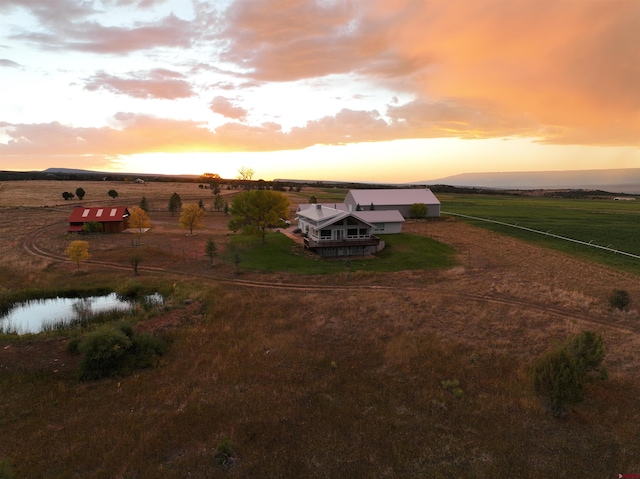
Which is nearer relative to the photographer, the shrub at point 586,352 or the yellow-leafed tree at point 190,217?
the shrub at point 586,352

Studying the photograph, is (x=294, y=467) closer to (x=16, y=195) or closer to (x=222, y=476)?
(x=222, y=476)

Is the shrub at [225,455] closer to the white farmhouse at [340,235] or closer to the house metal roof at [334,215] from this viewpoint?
the white farmhouse at [340,235]

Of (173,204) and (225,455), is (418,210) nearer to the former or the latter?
(173,204)

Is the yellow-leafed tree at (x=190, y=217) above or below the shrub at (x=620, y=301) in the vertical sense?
above

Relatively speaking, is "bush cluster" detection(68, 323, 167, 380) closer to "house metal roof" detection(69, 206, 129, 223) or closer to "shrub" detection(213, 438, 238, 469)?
"shrub" detection(213, 438, 238, 469)

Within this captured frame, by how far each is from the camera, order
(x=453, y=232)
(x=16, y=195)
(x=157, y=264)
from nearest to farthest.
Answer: (x=157, y=264) < (x=453, y=232) < (x=16, y=195)

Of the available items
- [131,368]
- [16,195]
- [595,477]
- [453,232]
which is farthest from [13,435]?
[16,195]

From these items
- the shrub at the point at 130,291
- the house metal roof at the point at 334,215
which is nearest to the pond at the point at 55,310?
the shrub at the point at 130,291
